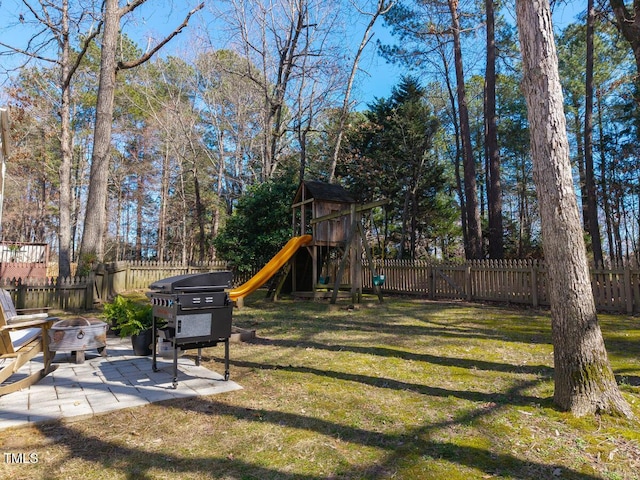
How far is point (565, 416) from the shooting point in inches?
118

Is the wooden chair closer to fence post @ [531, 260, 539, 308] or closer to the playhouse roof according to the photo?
the playhouse roof

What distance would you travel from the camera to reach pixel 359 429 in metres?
2.92

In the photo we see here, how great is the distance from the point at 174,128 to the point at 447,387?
932 inches

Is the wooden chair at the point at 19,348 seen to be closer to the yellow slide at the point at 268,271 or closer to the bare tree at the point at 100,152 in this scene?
the yellow slide at the point at 268,271

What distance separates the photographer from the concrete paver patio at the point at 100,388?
3.15 metres

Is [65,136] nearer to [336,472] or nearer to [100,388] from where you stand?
[100,388]

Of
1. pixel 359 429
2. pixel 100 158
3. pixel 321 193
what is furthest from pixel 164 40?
pixel 359 429

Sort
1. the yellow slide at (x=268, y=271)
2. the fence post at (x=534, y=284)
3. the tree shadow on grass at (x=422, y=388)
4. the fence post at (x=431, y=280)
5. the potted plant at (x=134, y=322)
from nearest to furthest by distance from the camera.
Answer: the tree shadow on grass at (x=422, y=388), the potted plant at (x=134, y=322), the yellow slide at (x=268, y=271), the fence post at (x=534, y=284), the fence post at (x=431, y=280)

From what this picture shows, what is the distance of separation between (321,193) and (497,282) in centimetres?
610

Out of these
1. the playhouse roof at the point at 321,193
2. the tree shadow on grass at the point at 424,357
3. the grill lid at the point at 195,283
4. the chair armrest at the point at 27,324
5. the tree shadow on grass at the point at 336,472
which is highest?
the playhouse roof at the point at 321,193

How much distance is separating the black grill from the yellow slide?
568cm

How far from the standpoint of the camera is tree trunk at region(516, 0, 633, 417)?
2982 millimetres

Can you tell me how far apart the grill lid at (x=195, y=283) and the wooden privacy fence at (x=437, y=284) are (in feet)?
24.3

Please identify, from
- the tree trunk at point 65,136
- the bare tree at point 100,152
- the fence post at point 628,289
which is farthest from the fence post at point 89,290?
the fence post at point 628,289
